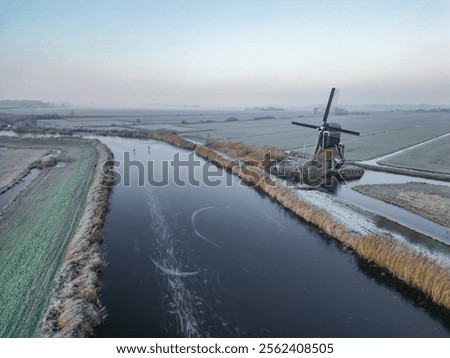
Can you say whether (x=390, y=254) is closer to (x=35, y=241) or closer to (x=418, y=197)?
(x=418, y=197)

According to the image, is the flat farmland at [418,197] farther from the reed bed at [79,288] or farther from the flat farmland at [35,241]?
the flat farmland at [35,241]

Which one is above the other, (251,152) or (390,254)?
(251,152)

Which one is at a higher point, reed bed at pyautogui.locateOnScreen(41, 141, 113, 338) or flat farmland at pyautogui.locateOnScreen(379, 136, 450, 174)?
flat farmland at pyautogui.locateOnScreen(379, 136, 450, 174)

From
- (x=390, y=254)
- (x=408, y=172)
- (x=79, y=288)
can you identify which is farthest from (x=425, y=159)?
(x=79, y=288)

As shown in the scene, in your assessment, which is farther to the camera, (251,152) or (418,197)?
(251,152)

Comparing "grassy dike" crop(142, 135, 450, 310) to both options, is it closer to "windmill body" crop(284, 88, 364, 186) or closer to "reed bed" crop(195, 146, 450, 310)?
"reed bed" crop(195, 146, 450, 310)

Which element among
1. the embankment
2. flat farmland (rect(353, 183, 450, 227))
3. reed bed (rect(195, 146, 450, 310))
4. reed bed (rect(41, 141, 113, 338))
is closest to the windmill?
the embankment
